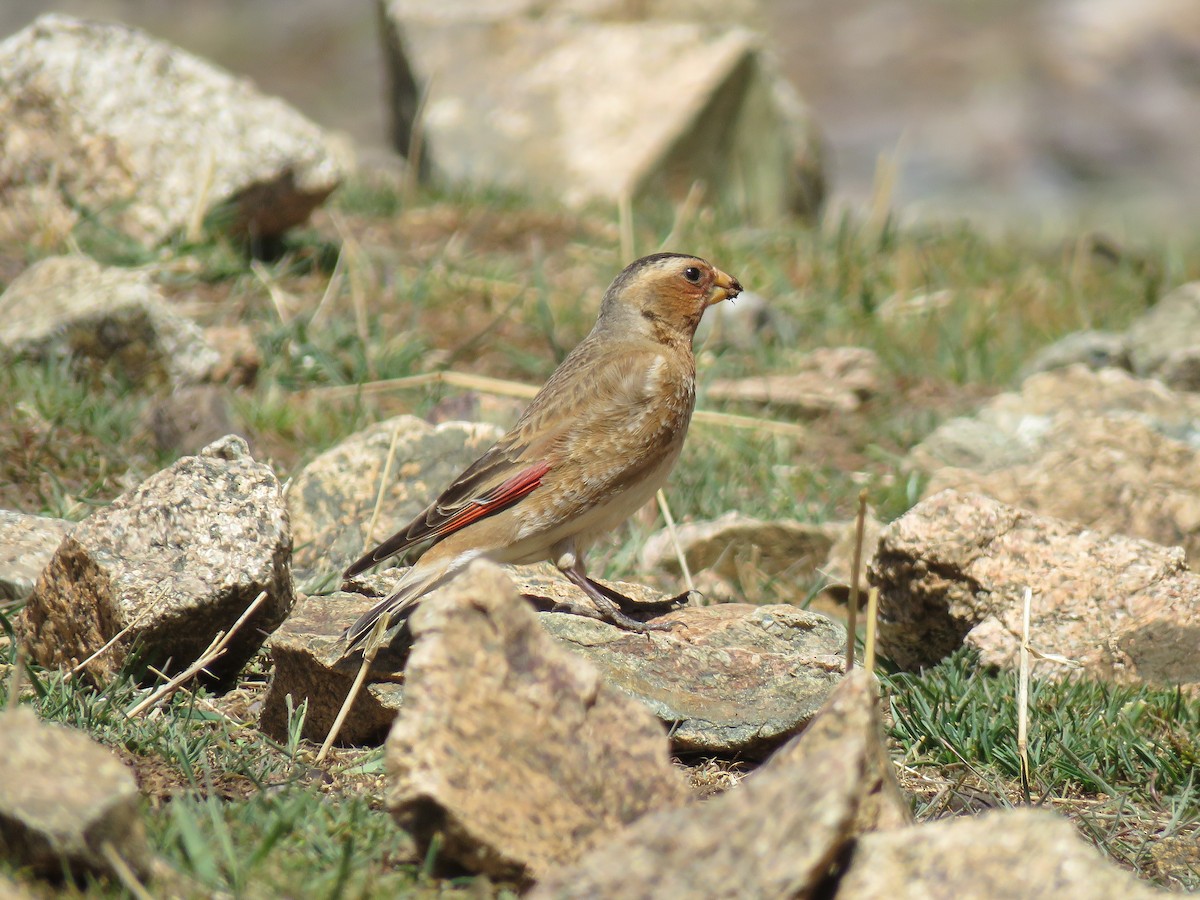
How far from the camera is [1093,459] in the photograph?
5.06 m

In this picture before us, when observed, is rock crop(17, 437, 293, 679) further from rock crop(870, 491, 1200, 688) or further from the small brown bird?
rock crop(870, 491, 1200, 688)

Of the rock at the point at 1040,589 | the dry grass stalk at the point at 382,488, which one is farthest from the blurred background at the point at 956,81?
the rock at the point at 1040,589

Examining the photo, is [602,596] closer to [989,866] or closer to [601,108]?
[989,866]

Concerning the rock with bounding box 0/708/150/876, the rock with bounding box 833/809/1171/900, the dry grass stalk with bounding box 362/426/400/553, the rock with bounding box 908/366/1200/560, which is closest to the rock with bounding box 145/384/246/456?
the dry grass stalk with bounding box 362/426/400/553

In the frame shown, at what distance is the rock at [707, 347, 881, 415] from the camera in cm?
656

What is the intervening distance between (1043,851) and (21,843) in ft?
5.68

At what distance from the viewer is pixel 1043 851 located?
2.33 metres

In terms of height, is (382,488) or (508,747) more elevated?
(508,747)

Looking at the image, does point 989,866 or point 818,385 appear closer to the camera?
point 989,866

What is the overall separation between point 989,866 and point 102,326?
4.50 metres

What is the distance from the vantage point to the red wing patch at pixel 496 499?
163 inches

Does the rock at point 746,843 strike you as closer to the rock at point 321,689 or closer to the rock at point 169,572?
the rock at point 321,689

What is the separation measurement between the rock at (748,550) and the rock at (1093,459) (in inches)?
20.6

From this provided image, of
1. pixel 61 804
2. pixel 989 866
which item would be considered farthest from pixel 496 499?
pixel 989 866
